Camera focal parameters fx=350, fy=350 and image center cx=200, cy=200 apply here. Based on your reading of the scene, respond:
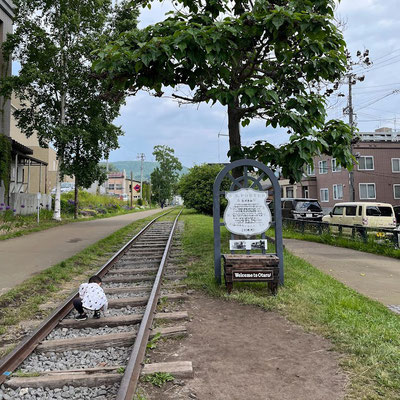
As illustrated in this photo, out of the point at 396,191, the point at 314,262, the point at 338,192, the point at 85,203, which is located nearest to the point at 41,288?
the point at 314,262

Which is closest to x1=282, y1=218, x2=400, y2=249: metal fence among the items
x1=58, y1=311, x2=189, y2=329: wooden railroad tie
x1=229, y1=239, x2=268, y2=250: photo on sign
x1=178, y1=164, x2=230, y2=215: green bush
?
x1=229, y1=239, x2=268, y2=250: photo on sign

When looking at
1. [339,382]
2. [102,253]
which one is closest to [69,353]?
[339,382]

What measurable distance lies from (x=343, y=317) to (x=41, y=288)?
5382 millimetres

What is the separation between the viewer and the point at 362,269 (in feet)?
29.8

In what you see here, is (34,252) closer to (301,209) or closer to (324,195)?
(301,209)

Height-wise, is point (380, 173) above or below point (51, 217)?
above

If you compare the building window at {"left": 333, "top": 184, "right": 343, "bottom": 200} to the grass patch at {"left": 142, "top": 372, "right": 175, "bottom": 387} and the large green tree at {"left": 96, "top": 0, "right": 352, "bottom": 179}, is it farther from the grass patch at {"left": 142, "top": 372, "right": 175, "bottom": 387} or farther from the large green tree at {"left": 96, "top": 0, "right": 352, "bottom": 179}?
the grass patch at {"left": 142, "top": 372, "right": 175, "bottom": 387}

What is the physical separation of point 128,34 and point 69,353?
5.22 m

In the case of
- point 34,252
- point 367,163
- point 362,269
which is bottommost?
point 362,269

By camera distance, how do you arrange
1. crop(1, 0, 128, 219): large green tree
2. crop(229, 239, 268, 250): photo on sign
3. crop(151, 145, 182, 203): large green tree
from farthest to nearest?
crop(151, 145, 182, 203): large green tree < crop(1, 0, 128, 219): large green tree < crop(229, 239, 268, 250): photo on sign

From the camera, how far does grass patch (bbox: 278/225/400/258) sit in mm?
11220

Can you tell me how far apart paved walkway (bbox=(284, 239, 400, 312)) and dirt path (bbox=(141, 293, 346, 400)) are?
251 cm

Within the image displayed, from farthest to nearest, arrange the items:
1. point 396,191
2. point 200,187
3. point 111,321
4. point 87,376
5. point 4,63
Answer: point 396,191 < point 200,187 < point 4,63 < point 111,321 < point 87,376

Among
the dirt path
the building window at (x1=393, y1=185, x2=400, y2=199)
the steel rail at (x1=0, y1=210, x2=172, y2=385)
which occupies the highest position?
the building window at (x1=393, y1=185, x2=400, y2=199)
